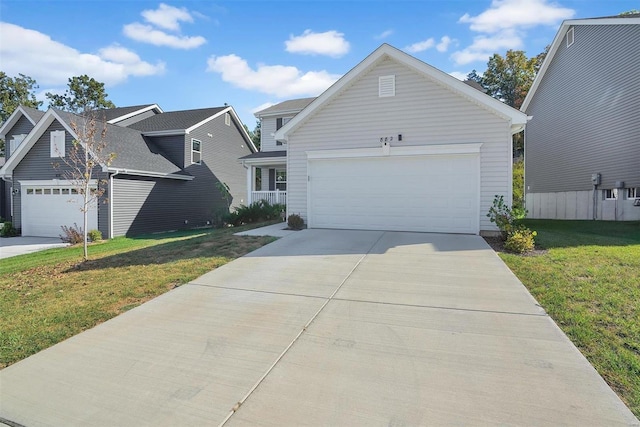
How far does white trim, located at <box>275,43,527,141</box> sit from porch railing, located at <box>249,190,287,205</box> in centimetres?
449

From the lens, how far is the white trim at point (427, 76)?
9.30 meters

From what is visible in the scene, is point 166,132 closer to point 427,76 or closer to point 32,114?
point 32,114

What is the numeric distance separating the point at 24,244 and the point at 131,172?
194 inches

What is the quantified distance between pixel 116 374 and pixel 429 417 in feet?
8.55

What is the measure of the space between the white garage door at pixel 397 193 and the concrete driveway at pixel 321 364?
4732mm

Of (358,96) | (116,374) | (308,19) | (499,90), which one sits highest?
(499,90)

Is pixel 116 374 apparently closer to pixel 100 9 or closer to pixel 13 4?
pixel 100 9

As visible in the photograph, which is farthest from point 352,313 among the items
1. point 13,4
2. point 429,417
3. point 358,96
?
point 13,4

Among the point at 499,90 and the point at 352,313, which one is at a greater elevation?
the point at 499,90

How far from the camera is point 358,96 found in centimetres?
1080

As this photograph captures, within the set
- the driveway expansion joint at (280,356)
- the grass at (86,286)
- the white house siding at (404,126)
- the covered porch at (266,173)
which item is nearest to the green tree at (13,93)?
the covered porch at (266,173)

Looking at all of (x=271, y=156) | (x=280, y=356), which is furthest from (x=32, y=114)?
(x=280, y=356)

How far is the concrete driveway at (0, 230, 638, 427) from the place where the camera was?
7.93 feet

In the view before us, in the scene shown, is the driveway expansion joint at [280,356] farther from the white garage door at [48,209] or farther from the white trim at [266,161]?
the white garage door at [48,209]
